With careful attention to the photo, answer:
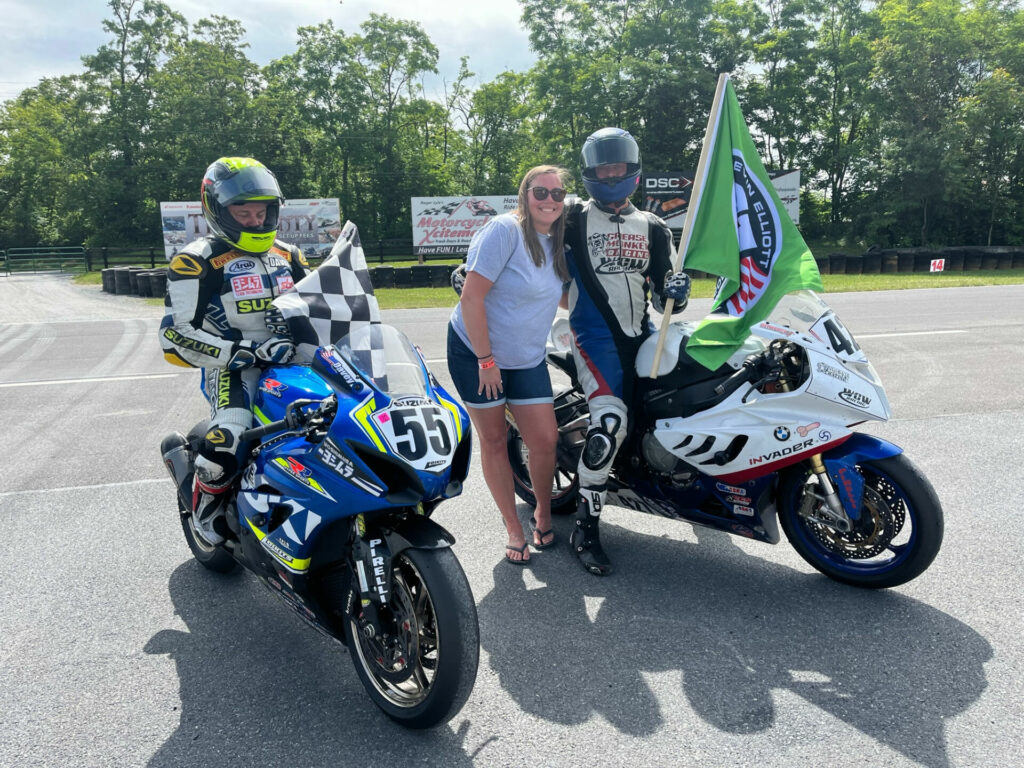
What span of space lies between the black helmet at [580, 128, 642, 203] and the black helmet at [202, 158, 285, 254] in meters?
1.49

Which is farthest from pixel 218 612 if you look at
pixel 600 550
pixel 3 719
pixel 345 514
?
pixel 600 550

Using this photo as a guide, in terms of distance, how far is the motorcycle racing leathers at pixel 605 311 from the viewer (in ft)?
12.4

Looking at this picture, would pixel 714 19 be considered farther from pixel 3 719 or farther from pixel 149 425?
pixel 3 719

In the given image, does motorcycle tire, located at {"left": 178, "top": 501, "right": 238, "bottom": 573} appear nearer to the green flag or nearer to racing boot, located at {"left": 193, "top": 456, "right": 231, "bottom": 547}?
racing boot, located at {"left": 193, "top": 456, "right": 231, "bottom": 547}

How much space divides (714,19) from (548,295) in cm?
4512

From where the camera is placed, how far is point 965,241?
36.6m

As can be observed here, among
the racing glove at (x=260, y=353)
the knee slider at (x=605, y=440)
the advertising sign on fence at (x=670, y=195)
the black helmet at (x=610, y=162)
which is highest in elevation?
the advertising sign on fence at (x=670, y=195)

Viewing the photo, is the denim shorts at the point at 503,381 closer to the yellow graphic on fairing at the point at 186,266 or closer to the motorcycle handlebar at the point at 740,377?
the motorcycle handlebar at the point at 740,377

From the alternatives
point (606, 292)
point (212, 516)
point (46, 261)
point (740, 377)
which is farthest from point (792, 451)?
point (46, 261)

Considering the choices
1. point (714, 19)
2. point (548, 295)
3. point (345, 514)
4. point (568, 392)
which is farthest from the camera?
point (714, 19)

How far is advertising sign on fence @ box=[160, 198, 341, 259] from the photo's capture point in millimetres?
29219

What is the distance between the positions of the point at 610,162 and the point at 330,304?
1573 mm

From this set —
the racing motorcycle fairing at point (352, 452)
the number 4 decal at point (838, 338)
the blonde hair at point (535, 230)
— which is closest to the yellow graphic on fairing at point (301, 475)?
the racing motorcycle fairing at point (352, 452)

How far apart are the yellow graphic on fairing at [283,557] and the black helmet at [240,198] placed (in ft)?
4.30
